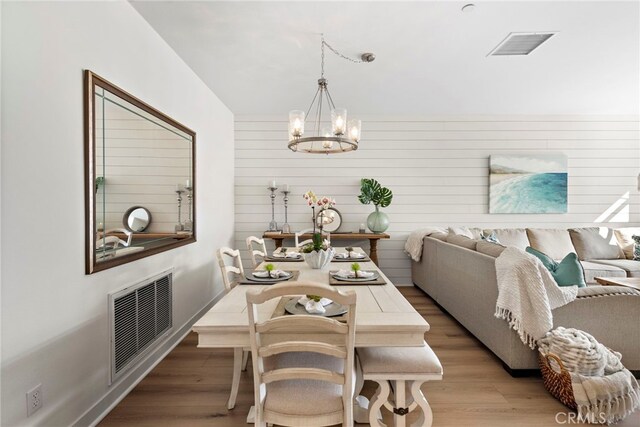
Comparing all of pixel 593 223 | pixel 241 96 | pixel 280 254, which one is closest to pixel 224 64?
pixel 241 96

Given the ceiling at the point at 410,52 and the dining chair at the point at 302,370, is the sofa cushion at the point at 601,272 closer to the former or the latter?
the ceiling at the point at 410,52

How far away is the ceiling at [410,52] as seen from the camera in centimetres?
231

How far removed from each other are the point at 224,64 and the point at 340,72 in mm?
1178

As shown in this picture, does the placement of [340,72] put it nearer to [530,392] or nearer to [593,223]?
[530,392]

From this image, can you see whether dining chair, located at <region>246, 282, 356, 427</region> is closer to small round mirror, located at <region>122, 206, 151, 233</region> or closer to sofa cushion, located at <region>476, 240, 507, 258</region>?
small round mirror, located at <region>122, 206, 151, 233</region>

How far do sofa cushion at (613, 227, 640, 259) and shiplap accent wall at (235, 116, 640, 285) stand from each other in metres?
0.37

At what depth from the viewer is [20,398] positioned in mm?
1391

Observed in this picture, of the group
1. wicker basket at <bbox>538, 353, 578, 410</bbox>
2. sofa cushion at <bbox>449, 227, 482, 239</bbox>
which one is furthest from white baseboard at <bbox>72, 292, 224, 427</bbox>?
sofa cushion at <bbox>449, 227, 482, 239</bbox>

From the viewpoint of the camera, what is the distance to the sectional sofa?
220cm

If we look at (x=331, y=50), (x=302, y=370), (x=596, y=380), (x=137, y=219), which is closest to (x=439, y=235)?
(x=596, y=380)

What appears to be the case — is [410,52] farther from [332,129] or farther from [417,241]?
[417,241]

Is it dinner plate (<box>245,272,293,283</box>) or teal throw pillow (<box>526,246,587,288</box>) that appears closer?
dinner plate (<box>245,272,293,283</box>)

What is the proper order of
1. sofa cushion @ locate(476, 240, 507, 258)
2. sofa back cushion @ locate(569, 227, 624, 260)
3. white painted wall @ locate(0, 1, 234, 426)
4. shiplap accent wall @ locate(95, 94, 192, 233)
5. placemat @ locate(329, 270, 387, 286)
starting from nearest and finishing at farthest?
white painted wall @ locate(0, 1, 234, 426) < shiplap accent wall @ locate(95, 94, 192, 233) < placemat @ locate(329, 270, 387, 286) < sofa cushion @ locate(476, 240, 507, 258) < sofa back cushion @ locate(569, 227, 624, 260)

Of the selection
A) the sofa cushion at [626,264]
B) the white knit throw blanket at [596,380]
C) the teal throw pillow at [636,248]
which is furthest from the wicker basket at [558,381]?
the teal throw pillow at [636,248]
